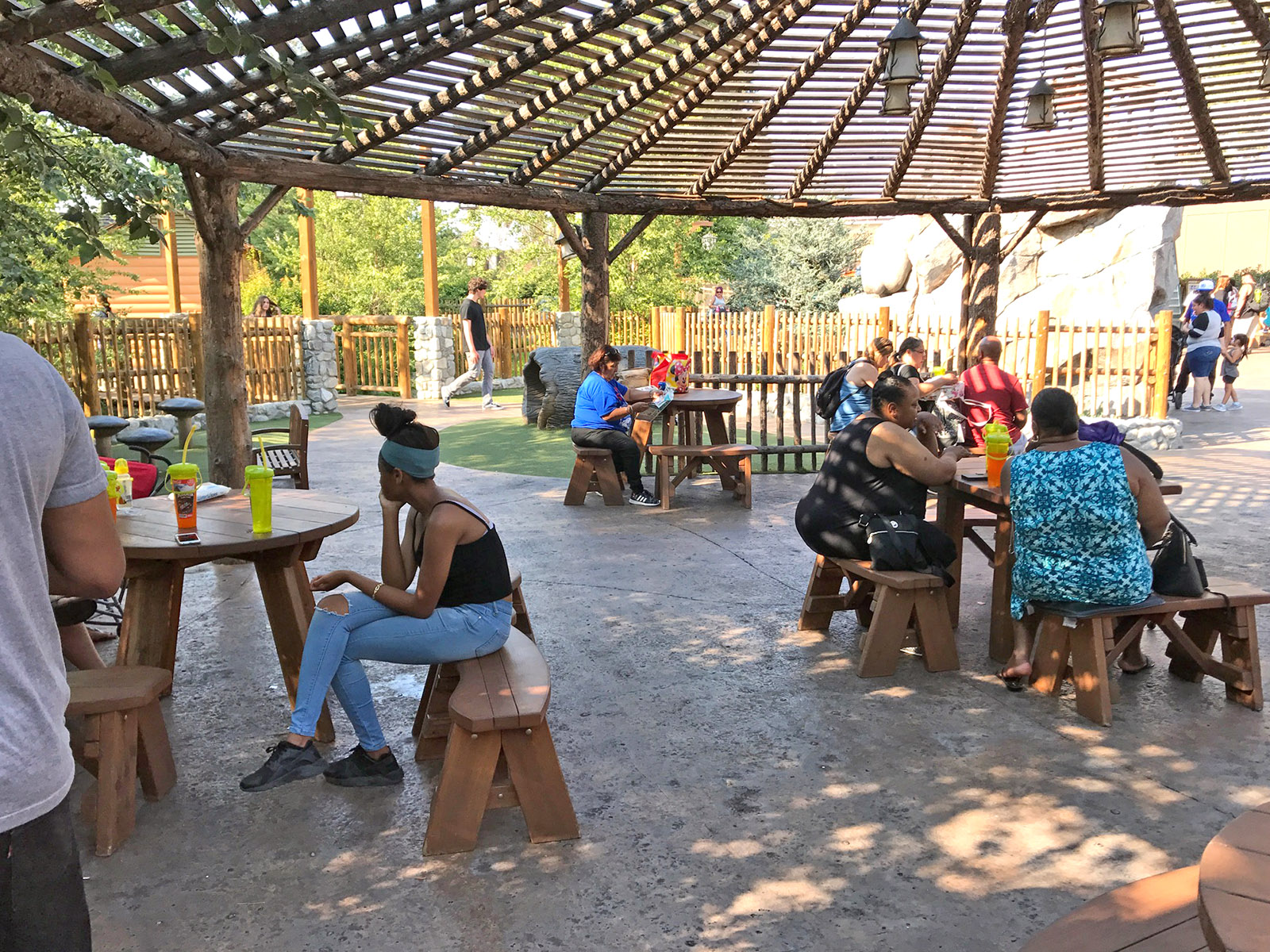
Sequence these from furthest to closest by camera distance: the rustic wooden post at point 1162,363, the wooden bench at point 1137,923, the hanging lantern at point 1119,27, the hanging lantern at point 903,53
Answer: the rustic wooden post at point 1162,363, the hanging lantern at point 903,53, the hanging lantern at point 1119,27, the wooden bench at point 1137,923

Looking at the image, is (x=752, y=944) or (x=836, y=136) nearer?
(x=752, y=944)

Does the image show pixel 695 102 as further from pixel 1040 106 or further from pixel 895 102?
pixel 1040 106

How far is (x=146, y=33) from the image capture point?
201 inches

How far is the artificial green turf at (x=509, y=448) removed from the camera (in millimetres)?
11438

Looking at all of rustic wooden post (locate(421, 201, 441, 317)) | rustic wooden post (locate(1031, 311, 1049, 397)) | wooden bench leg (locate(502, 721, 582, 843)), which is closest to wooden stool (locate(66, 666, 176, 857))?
wooden bench leg (locate(502, 721, 582, 843))

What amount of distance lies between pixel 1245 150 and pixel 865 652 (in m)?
7.62


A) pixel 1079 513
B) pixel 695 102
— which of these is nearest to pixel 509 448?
pixel 695 102

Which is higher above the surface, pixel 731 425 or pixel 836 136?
pixel 836 136

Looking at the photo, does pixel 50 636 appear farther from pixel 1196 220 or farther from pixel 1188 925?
pixel 1196 220

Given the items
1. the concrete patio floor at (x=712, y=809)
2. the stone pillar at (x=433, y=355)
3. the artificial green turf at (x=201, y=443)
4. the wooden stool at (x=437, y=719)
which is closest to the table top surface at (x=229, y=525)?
the wooden stool at (x=437, y=719)

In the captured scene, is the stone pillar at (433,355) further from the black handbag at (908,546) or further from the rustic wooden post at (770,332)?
the black handbag at (908,546)

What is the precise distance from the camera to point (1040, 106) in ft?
25.1

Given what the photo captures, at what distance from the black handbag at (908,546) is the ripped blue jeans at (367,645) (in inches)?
80.5

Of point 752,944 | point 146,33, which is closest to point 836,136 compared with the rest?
point 146,33
